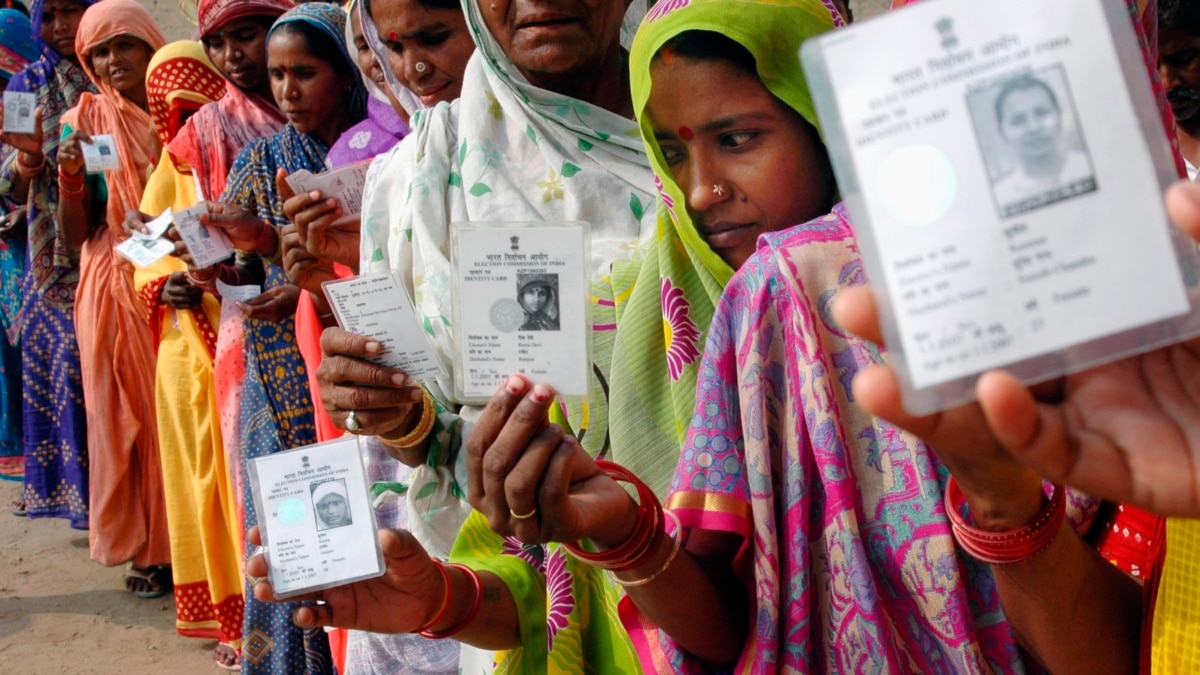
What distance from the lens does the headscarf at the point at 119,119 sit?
5.23 meters

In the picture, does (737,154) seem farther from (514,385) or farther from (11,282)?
(11,282)

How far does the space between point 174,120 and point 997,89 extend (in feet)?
15.4

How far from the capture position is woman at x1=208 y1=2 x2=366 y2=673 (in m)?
3.69

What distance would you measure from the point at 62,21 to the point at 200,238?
3.13m

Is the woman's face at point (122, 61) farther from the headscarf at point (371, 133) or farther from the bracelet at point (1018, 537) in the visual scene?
the bracelet at point (1018, 537)

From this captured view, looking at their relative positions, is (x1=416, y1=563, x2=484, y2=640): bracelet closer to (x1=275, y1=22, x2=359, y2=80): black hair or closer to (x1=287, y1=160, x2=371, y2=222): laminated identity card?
(x1=287, y1=160, x2=371, y2=222): laminated identity card

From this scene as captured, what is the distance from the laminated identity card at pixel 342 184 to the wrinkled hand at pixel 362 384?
993mm

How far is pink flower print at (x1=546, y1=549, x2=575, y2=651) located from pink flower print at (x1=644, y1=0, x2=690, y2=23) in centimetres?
88

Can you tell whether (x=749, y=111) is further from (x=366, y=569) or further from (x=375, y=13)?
(x=375, y=13)

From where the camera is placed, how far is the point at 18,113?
541 cm

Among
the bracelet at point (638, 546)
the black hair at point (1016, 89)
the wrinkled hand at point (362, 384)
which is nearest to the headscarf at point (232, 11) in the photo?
the wrinkled hand at point (362, 384)

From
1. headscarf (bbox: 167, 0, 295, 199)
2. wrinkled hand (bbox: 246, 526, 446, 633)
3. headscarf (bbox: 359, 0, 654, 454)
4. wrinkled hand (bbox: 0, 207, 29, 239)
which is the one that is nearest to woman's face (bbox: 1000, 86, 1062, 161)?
wrinkled hand (bbox: 246, 526, 446, 633)

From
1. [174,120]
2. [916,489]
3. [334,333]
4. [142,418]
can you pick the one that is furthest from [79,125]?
[916,489]

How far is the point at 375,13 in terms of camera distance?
284 centimetres
